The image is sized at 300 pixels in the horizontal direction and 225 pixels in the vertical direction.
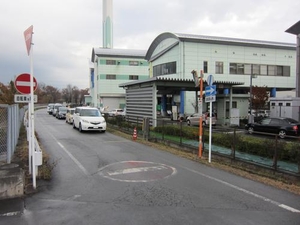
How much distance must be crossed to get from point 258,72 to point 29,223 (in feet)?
130

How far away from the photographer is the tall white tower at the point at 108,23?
69.2m

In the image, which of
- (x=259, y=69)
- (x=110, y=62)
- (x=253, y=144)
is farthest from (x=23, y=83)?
(x=110, y=62)

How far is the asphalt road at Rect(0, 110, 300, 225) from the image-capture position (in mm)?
4555

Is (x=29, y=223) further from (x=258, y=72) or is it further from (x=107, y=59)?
(x=107, y=59)

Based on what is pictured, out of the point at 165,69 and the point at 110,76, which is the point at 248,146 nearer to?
the point at 165,69

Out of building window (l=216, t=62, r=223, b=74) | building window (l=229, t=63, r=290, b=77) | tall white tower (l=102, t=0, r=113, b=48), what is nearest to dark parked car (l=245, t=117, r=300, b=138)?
building window (l=216, t=62, r=223, b=74)

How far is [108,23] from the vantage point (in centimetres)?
6950

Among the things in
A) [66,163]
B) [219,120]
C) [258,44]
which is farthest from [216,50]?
[66,163]

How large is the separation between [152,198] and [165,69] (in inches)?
1369

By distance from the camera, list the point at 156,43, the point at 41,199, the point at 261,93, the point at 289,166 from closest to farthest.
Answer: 1. the point at 41,199
2. the point at 289,166
3. the point at 261,93
4. the point at 156,43

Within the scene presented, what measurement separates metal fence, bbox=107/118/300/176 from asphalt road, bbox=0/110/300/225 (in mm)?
1777

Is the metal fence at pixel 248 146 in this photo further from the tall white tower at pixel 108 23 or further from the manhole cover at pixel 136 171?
the tall white tower at pixel 108 23

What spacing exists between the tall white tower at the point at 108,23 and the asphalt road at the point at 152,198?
64774mm

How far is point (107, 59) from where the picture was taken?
5731 centimetres
